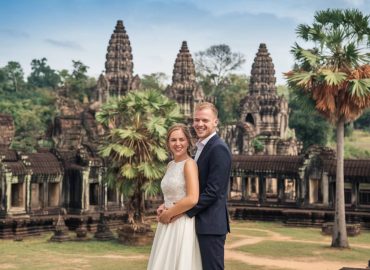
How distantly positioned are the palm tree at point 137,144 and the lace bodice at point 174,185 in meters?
14.4

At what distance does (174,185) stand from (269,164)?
2590 centimetres

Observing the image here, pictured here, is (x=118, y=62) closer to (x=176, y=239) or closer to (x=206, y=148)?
(x=206, y=148)

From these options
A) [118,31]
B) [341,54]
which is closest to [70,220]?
[341,54]

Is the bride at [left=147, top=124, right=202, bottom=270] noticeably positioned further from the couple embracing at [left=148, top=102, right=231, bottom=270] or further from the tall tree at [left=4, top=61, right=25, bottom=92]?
the tall tree at [left=4, top=61, right=25, bottom=92]

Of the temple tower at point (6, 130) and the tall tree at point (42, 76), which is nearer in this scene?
the temple tower at point (6, 130)

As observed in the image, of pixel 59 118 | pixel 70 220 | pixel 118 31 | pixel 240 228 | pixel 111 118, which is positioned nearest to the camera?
pixel 111 118

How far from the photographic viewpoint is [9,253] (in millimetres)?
19562

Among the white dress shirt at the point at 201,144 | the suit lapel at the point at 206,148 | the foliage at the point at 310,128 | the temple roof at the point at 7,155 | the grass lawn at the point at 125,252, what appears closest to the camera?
the suit lapel at the point at 206,148

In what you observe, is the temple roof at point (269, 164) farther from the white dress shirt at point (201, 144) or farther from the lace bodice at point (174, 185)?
the lace bodice at point (174, 185)

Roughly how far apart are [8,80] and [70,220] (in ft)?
271

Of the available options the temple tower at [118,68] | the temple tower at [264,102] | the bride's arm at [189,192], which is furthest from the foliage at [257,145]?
the bride's arm at [189,192]

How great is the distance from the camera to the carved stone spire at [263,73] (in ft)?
A: 197

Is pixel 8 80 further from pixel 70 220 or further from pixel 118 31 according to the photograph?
pixel 70 220

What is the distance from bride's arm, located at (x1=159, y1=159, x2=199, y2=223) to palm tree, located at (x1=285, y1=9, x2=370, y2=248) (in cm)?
1502
